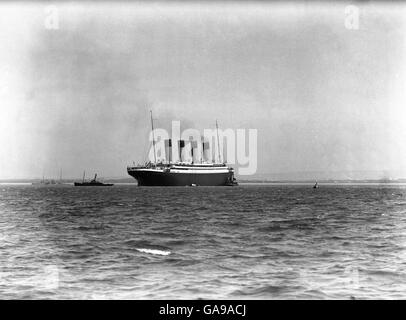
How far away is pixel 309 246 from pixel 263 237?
3596 mm

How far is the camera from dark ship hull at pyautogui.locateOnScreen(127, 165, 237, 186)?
15425 cm

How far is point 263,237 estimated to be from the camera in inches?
981

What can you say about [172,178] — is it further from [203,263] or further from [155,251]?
[203,263]

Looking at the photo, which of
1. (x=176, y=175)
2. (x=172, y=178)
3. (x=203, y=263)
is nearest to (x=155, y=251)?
(x=203, y=263)

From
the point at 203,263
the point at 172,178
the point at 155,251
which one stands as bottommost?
the point at 172,178

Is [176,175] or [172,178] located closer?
[172,178]

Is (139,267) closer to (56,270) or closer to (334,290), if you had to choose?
(56,270)

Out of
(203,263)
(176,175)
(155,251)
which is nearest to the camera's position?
(203,263)

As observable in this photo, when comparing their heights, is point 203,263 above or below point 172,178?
above

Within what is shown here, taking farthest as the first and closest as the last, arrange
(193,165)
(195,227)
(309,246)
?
(193,165) → (195,227) → (309,246)

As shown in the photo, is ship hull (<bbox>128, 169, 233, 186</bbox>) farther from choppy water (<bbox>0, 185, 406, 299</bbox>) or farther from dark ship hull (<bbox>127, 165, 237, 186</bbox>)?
choppy water (<bbox>0, 185, 406, 299</bbox>)

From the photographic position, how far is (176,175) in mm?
155500

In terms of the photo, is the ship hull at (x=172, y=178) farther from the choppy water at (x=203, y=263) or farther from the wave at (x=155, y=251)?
the wave at (x=155, y=251)
